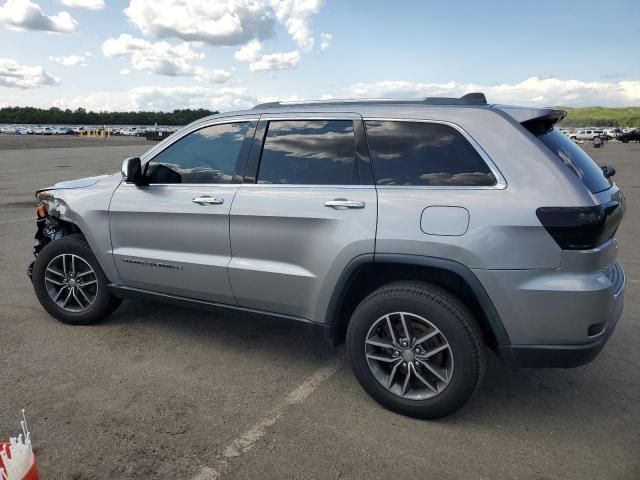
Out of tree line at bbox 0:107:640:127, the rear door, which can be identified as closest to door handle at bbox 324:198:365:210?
the rear door

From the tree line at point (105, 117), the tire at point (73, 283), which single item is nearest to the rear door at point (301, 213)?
the tire at point (73, 283)

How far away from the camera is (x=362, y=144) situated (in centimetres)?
324

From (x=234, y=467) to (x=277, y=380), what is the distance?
3.14 feet

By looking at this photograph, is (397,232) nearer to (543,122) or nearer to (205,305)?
(543,122)

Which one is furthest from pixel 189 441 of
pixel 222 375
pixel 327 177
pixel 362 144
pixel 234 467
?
pixel 362 144

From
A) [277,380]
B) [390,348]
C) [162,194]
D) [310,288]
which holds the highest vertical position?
[162,194]

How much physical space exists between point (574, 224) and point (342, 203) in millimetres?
1238

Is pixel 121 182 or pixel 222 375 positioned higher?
pixel 121 182

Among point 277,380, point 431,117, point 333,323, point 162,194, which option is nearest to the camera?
point 431,117

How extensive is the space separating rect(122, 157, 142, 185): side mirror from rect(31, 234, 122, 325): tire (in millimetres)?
808

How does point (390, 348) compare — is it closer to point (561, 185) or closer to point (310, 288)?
point (310, 288)

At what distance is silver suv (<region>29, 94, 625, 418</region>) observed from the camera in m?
2.72

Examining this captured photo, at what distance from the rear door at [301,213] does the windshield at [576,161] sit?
102 centimetres

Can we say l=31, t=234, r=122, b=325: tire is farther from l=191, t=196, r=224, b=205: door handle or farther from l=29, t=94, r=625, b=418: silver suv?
l=191, t=196, r=224, b=205: door handle
